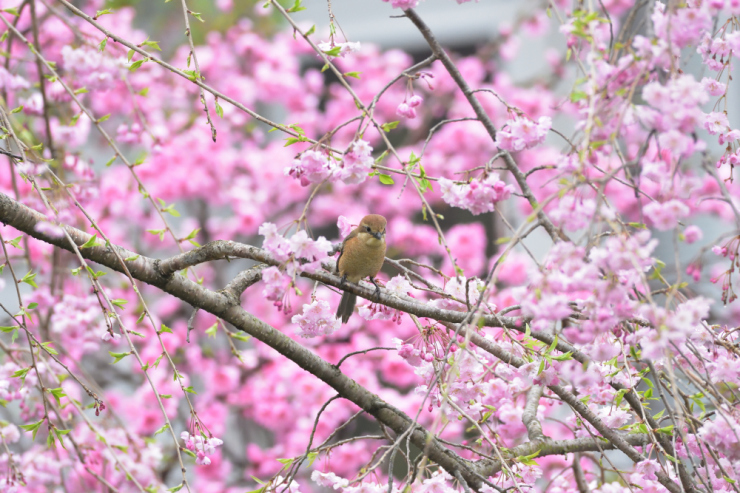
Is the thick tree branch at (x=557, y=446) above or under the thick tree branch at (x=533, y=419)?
under

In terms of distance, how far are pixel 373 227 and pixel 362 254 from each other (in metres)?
0.14

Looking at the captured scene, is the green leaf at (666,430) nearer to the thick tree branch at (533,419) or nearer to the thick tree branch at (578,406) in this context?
the thick tree branch at (578,406)

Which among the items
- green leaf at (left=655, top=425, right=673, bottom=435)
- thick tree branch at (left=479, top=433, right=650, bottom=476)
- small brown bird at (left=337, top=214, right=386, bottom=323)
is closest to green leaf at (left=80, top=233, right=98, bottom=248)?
small brown bird at (left=337, top=214, right=386, bottom=323)

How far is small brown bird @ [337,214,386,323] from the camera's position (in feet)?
7.64

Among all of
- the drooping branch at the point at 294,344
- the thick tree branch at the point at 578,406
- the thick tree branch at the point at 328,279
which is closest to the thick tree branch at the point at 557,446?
the drooping branch at the point at 294,344

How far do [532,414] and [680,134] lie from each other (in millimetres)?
1244

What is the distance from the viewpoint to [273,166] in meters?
5.35

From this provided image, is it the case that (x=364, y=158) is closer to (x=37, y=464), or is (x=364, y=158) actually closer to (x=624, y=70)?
(x=624, y=70)

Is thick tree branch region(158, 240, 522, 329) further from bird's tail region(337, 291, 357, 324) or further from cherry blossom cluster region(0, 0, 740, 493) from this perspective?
bird's tail region(337, 291, 357, 324)

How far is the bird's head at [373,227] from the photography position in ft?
7.98

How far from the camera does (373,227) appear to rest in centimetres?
246

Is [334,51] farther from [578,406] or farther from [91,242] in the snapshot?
[578,406]

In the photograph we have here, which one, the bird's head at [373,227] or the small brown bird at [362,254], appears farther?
the bird's head at [373,227]

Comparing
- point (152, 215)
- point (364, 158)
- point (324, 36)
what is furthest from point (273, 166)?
point (364, 158)
